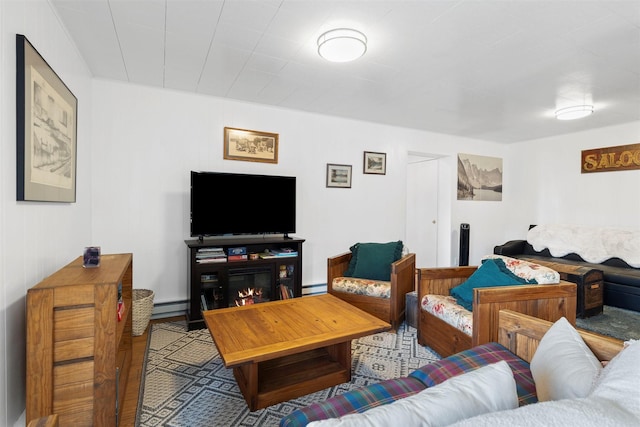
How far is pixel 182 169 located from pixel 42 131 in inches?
65.4

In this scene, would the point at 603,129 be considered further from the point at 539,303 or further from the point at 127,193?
the point at 127,193

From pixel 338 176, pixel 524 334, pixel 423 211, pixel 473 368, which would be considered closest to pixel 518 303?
pixel 524 334

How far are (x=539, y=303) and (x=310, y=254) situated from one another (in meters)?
2.50

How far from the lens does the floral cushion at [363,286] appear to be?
302 cm

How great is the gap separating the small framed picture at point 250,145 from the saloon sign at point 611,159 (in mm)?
4552

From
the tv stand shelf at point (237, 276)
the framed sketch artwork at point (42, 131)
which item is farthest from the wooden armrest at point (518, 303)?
the framed sketch artwork at point (42, 131)

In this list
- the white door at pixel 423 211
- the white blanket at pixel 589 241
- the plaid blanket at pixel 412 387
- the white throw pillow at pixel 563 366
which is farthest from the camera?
the white door at pixel 423 211

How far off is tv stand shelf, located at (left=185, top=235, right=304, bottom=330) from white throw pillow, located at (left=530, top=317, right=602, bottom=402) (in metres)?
2.46

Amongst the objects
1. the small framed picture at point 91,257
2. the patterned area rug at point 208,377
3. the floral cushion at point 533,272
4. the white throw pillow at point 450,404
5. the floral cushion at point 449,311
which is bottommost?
the patterned area rug at point 208,377

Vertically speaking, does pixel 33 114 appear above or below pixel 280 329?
above

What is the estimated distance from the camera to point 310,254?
4070 millimetres

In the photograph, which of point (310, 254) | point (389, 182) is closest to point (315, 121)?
point (389, 182)

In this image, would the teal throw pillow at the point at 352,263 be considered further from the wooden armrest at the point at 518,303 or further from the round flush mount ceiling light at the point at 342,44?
the round flush mount ceiling light at the point at 342,44

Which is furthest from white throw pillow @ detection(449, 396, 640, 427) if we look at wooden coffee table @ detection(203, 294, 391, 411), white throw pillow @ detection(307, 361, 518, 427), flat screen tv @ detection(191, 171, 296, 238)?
flat screen tv @ detection(191, 171, 296, 238)
